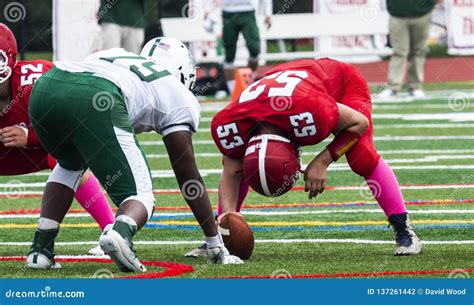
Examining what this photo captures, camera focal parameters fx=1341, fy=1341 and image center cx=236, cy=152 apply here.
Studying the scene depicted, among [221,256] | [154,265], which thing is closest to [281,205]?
[221,256]

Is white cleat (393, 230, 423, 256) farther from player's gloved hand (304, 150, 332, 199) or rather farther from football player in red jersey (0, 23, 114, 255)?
football player in red jersey (0, 23, 114, 255)

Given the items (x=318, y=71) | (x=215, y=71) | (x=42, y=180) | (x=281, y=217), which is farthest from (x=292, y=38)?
(x=318, y=71)

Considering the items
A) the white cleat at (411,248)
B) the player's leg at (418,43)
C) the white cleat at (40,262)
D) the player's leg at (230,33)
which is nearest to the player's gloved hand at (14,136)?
the white cleat at (40,262)

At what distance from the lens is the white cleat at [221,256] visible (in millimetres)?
7086

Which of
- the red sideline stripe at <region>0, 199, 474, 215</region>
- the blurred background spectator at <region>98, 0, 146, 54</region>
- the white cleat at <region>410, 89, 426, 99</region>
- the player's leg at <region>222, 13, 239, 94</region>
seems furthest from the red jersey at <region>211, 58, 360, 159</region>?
the white cleat at <region>410, 89, 426, 99</region>

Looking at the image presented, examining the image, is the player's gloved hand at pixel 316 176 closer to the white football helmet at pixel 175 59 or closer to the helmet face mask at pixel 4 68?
the white football helmet at pixel 175 59

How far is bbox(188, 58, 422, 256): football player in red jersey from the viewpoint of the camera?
6.92 m

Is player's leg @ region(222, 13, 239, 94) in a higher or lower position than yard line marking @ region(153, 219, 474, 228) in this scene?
lower

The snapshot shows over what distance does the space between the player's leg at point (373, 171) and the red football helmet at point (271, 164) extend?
56 centimetres

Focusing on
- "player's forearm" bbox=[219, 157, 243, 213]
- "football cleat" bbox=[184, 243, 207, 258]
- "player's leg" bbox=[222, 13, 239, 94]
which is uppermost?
"player's forearm" bbox=[219, 157, 243, 213]

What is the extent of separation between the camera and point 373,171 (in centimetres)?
756

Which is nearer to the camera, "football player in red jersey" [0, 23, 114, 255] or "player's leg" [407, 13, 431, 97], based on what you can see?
"football player in red jersey" [0, 23, 114, 255]

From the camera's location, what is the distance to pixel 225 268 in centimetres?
690

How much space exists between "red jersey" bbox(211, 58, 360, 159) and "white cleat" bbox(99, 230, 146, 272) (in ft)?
3.77
